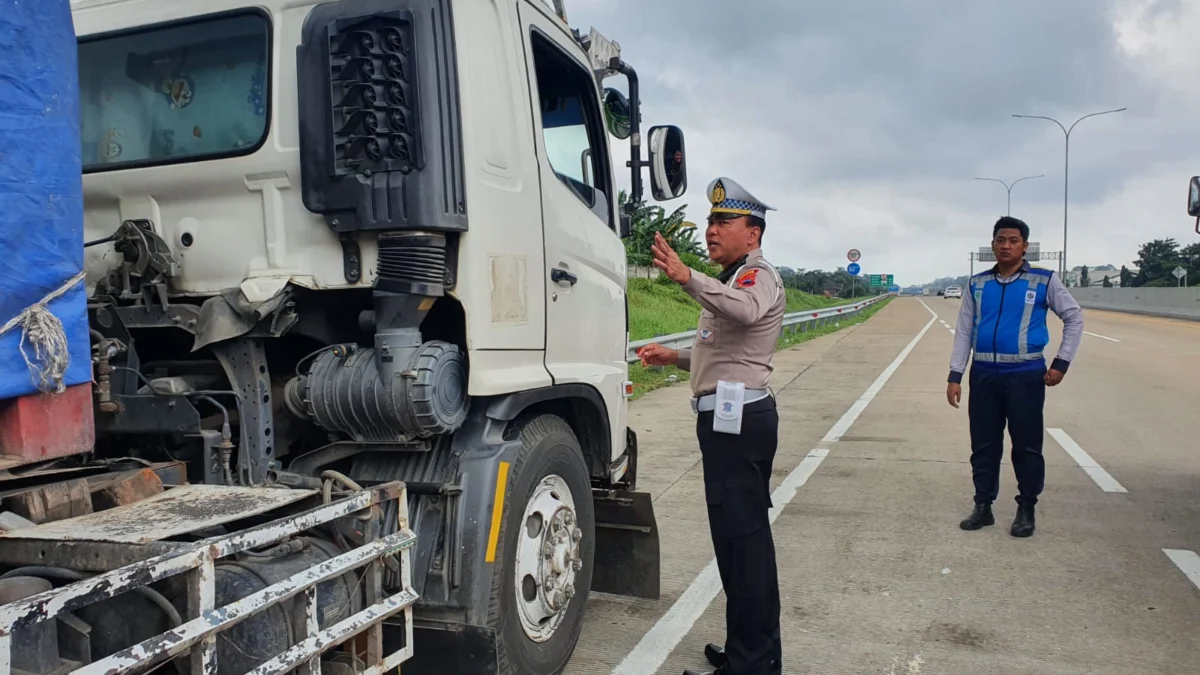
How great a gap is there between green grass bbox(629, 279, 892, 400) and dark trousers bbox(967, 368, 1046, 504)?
6.68m

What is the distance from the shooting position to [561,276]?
10.9 ft

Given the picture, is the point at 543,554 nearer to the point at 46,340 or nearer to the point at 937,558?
the point at 46,340

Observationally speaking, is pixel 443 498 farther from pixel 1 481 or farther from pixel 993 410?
pixel 993 410

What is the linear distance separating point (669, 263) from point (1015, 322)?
3.36 meters

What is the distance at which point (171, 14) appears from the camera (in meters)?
3.11

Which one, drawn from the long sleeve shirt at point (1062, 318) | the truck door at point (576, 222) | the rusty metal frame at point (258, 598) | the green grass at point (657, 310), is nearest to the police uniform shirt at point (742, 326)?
the truck door at point (576, 222)

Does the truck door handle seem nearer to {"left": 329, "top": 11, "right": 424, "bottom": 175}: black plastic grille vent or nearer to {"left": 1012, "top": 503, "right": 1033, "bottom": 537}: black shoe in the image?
{"left": 329, "top": 11, "right": 424, "bottom": 175}: black plastic grille vent

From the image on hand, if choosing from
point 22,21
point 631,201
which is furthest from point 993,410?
point 22,21

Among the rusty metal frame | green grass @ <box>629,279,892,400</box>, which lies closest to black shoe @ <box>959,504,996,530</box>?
the rusty metal frame

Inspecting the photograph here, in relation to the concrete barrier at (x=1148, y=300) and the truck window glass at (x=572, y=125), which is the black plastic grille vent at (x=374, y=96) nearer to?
the truck window glass at (x=572, y=125)

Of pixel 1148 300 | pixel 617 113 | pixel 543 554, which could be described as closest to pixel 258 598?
pixel 543 554

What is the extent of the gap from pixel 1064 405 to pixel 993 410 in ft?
19.8

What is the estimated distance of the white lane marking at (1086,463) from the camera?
6492mm

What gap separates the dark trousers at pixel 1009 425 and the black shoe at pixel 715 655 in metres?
2.68
